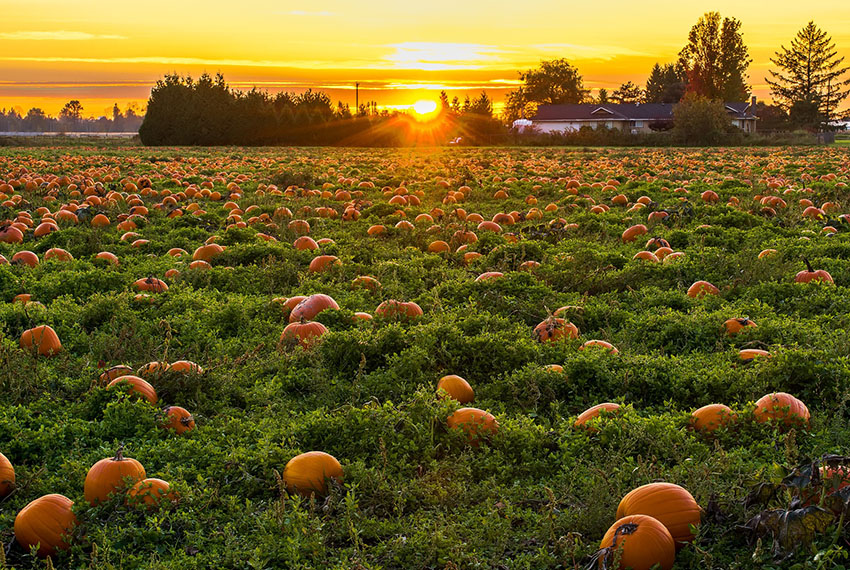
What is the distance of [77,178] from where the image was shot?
16484 mm

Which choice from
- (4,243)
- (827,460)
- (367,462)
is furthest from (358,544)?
(4,243)

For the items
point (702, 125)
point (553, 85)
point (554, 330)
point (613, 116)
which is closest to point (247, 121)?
point (702, 125)

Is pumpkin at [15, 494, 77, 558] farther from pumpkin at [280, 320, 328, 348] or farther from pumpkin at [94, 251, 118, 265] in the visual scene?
pumpkin at [94, 251, 118, 265]

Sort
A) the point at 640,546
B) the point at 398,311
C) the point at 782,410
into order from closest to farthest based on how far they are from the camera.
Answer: the point at 640,546 → the point at 782,410 → the point at 398,311

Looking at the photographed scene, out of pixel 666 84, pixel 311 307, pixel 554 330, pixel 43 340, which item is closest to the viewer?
pixel 43 340

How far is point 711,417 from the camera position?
410 centimetres

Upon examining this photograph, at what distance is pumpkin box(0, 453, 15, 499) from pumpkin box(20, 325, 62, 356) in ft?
5.96

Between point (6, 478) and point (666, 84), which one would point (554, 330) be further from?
Answer: point (666, 84)

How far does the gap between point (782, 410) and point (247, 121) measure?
58807mm

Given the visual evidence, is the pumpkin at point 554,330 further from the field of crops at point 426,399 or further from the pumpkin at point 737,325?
the pumpkin at point 737,325

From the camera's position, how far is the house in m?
92.9

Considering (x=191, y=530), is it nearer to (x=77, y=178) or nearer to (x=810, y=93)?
(x=77, y=178)

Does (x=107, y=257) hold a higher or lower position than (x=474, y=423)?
higher

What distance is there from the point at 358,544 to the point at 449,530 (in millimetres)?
392
